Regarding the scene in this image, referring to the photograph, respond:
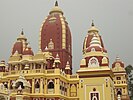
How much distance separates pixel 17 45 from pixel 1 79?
576 cm

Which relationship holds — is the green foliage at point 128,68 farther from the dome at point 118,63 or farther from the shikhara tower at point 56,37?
the shikhara tower at point 56,37

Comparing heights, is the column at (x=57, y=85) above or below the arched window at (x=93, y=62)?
below

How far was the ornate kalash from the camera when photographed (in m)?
28.3

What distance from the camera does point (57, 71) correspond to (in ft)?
102

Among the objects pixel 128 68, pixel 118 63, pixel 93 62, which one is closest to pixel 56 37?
pixel 93 62

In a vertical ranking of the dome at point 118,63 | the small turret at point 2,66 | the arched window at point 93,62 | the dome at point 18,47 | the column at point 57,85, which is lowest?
the column at point 57,85

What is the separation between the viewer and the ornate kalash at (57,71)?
92.8ft

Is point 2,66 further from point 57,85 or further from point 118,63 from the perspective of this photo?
point 118,63

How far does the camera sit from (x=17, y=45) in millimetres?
37156

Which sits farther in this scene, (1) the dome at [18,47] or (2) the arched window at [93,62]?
(1) the dome at [18,47]

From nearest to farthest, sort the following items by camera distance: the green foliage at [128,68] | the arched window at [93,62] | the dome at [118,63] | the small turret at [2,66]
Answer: the arched window at [93,62], the small turret at [2,66], the dome at [118,63], the green foliage at [128,68]

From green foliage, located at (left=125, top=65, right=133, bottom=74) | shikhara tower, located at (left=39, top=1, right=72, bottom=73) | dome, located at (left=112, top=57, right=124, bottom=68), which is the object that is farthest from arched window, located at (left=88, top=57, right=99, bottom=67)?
green foliage, located at (left=125, top=65, right=133, bottom=74)

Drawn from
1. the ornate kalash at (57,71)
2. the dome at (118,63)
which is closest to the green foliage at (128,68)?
the dome at (118,63)

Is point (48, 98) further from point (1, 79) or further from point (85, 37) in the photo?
point (85, 37)
